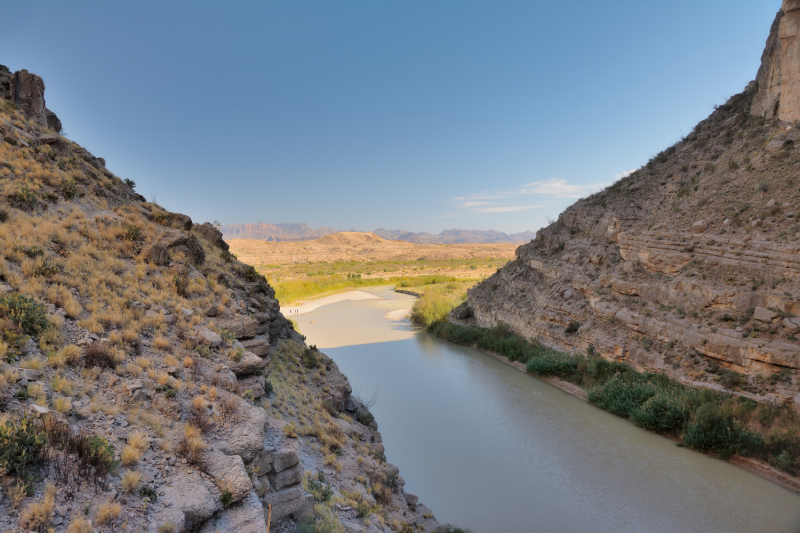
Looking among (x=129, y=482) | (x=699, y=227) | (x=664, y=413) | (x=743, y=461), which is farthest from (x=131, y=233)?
(x=699, y=227)

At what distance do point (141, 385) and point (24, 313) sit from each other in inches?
62.2

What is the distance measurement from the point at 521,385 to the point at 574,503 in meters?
8.38

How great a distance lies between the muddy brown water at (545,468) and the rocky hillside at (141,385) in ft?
7.00

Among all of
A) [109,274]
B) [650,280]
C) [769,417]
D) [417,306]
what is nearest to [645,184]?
[650,280]

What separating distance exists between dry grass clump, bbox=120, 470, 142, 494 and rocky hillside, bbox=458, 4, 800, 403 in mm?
13522

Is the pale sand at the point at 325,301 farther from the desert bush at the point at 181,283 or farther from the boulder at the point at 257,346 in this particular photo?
the boulder at the point at 257,346

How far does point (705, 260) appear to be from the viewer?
13.7 meters

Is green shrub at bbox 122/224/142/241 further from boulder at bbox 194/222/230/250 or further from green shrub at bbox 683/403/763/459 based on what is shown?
green shrub at bbox 683/403/763/459

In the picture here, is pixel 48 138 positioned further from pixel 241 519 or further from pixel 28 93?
pixel 241 519

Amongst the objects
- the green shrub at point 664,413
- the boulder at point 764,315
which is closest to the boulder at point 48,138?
the green shrub at point 664,413

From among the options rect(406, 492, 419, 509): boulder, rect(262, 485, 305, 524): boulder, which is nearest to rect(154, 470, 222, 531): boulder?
rect(262, 485, 305, 524): boulder

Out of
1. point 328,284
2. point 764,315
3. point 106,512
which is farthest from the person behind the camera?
point 328,284

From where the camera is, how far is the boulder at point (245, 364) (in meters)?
6.27

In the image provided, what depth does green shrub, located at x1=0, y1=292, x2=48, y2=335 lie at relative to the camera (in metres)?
4.57
